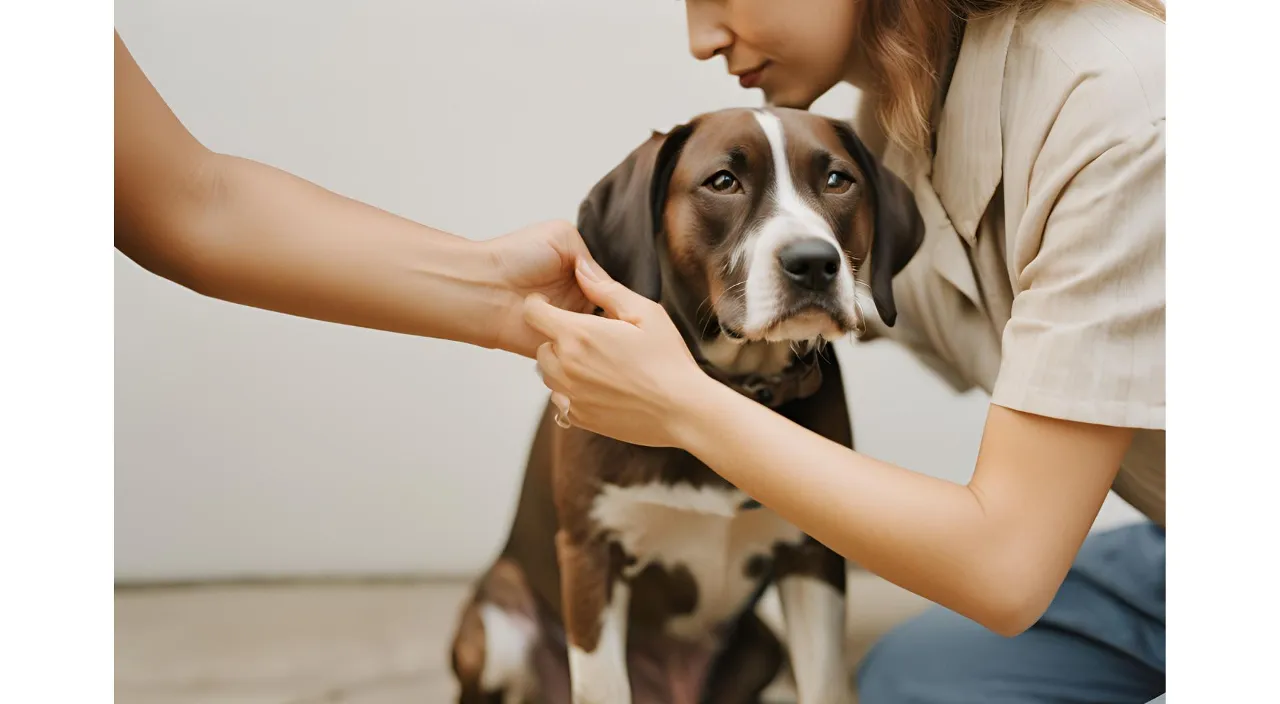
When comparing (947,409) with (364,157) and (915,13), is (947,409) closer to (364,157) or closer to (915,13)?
(915,13)

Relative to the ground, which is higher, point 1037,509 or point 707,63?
point 707,63

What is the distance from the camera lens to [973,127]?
1044 mm

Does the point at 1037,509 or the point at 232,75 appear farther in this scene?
the point at 232,75

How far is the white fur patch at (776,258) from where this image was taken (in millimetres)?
939

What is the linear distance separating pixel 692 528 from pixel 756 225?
1.12 ft

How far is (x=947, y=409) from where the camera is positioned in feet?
→ 3.74

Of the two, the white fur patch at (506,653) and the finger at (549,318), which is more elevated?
the finger at (549,318)

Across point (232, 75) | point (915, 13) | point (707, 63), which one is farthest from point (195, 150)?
point (915, 13)

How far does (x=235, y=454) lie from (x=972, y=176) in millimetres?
856

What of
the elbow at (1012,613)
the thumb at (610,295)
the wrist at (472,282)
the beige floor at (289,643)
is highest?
the thumb at (610,295)

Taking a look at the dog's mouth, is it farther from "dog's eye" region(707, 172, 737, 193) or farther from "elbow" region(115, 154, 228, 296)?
"elbow" region(115, 154, 228, 296)

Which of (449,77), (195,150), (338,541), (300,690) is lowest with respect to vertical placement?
(300,690)

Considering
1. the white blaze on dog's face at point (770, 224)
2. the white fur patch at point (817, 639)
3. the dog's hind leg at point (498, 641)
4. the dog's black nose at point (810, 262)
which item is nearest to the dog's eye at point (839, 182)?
the white blaze on dog's face at point (770, 224)

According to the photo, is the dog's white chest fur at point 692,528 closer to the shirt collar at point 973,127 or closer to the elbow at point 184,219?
the shirt collar at point 973,127
